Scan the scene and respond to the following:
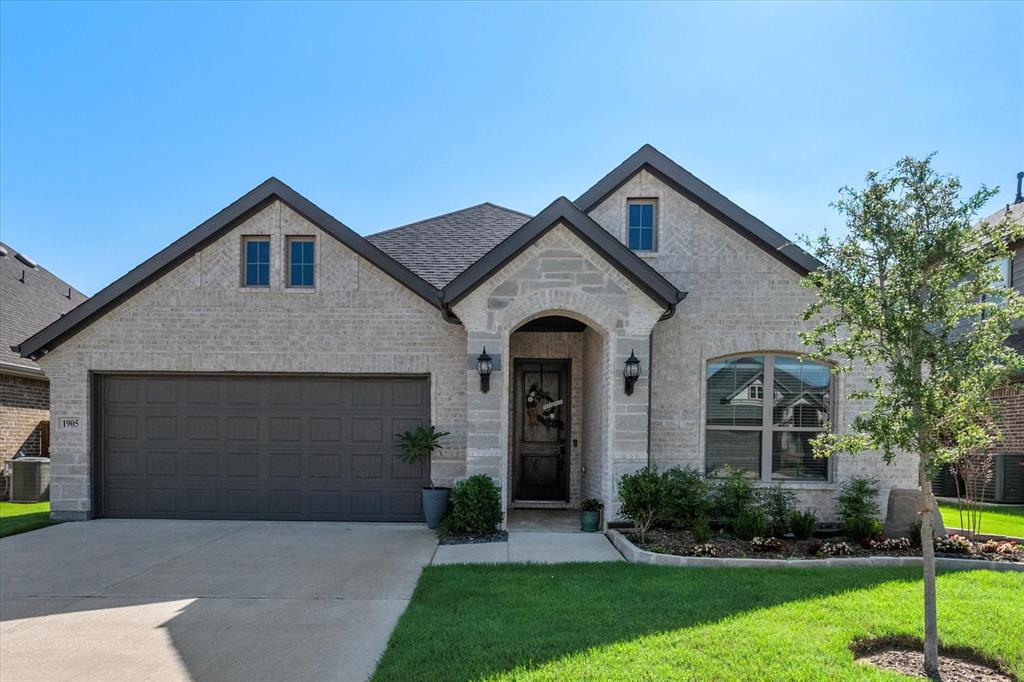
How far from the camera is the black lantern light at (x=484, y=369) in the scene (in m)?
8.93

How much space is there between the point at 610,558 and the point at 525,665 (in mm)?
3468

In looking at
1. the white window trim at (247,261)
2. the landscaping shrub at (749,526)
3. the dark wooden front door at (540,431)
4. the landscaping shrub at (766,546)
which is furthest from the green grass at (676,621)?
the white window trim at (247,261)

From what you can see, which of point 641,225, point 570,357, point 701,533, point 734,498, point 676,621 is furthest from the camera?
point 570,357

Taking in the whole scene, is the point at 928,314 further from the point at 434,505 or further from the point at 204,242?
the point at 204,242

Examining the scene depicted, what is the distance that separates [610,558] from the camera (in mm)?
7527

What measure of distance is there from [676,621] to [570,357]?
6.88 m

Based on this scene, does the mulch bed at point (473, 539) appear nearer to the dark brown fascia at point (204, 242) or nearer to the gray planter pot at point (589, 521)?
the gray planter pot at point (589, 521)

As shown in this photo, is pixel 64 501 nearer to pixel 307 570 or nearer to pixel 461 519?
pixel 307 570

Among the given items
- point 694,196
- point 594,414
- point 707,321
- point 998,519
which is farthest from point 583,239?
point 998,519

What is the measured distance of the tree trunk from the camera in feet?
14.2

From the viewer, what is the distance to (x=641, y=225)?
1031 centimetres

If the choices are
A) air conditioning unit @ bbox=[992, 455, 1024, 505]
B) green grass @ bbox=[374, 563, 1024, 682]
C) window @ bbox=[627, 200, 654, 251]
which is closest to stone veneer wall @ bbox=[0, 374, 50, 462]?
green grass @ bbox=[374, 563, 1024, 682]

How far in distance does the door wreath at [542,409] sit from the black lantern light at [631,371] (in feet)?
9.72

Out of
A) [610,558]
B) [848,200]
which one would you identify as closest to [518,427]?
[610,558]
